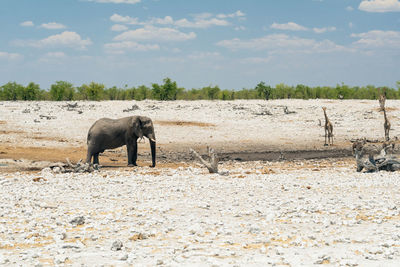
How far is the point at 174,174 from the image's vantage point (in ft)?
52.4

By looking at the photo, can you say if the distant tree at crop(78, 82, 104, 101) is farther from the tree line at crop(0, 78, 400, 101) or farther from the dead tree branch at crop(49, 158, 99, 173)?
the dead tree branch at crop(49, 158, 99, 173)

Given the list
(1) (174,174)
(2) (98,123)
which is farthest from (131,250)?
(2) (98,123)

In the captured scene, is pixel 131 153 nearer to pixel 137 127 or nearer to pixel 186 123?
pixel 137 127

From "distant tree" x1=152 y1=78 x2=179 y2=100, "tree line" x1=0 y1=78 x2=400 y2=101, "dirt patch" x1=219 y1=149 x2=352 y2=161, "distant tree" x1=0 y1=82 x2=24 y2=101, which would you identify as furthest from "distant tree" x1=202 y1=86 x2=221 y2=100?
"dirt patch" x1=219 y1=149 x2=352 y2=161

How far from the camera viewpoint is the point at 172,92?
6306cm

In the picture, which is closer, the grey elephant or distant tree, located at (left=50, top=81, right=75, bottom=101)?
the grey elephant

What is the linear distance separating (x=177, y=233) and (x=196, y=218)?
3.56 ft

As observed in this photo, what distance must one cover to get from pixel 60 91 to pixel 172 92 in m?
14.7

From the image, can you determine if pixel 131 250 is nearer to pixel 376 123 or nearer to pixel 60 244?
pixel 60 244

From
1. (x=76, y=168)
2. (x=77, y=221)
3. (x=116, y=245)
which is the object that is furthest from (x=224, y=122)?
(x=116, y=245)

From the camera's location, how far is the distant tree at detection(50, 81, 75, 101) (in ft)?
203

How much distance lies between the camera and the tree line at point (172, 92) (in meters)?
61.6

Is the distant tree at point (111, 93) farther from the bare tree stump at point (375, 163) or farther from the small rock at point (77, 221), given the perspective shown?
the small rock at point (77, 221)

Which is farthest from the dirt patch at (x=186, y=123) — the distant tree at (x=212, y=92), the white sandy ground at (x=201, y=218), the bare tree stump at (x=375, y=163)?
the distant tree at (x=212, y=92)
